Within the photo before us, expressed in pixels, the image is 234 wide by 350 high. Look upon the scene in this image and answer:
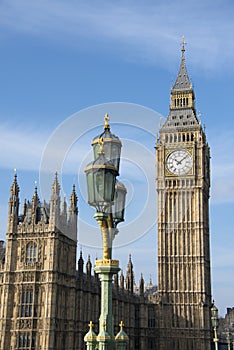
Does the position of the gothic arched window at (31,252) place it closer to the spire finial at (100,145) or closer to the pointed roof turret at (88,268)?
the pointed roof turret at (88,268)

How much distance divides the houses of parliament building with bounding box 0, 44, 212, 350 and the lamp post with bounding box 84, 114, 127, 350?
45108mm

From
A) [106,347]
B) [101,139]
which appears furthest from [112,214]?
[106,347]

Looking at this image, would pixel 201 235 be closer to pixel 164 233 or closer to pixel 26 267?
pixel 164 233

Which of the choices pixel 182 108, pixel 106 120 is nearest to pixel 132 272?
pixel 182 108

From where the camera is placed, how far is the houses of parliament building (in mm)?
61469

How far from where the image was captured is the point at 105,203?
17391 millimetres

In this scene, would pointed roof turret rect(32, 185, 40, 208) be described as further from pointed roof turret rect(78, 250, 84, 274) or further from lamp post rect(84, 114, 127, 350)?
lamp post rect(84, 114, 127, 350)

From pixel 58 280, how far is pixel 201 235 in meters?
41.1

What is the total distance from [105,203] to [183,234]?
82.8 metres

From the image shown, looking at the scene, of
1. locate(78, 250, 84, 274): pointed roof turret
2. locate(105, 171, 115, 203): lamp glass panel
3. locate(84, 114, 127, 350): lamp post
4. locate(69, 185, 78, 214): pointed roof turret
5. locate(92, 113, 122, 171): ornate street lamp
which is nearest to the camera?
locate(84, 114, 127, 350): lamp post

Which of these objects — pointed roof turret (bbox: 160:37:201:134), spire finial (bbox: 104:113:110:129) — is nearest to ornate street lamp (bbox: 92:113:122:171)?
spire finial (bbox: 104:113:110:129)

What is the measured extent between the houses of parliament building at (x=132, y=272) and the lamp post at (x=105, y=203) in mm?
45108

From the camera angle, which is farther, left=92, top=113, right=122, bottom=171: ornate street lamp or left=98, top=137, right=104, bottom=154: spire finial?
left=92, top=113, right=122, bottom=171: ornate street lamp

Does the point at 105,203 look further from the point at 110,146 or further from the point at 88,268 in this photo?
the point at 88,268
